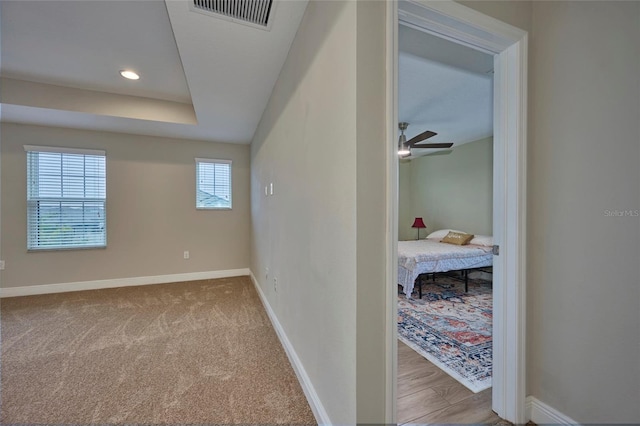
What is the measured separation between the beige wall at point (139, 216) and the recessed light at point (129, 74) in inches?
55.8

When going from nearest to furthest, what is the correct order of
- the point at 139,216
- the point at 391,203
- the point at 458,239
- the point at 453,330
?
the point at 391,203
the point at 453,330
the point at 139,216
the point at 458,239

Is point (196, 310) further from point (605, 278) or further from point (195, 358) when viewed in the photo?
point (605, 278)

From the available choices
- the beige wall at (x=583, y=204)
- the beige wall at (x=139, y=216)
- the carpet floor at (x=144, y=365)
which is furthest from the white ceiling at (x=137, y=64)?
the carpet floor at (x=144, y=365)

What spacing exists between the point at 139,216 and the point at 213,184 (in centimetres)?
119

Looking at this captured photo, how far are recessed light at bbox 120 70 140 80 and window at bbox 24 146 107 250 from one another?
63.0 inches

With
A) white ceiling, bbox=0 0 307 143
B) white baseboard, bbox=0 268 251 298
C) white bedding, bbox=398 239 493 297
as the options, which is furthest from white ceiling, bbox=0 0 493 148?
white baseboard, bbox=0 268 251 298

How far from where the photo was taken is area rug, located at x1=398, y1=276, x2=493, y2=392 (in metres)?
1.88

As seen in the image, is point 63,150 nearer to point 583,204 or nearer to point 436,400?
point 436,400

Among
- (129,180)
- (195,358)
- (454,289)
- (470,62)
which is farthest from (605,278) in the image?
(129,180)

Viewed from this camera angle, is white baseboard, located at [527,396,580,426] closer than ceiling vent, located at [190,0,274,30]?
Yes

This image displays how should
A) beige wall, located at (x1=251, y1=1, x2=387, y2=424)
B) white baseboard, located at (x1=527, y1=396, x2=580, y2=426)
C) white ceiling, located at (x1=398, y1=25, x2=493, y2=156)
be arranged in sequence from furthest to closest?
1. white ceiling, located at (x1=398, y1=25, x2=493, y2=156)
2. white baseboard, located at (x1=527, y1=396, x2=580, y2=426)
3. beige wall, located at (x1=251, y1=1, x2=387, y2=424)

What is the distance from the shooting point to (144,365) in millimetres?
1929

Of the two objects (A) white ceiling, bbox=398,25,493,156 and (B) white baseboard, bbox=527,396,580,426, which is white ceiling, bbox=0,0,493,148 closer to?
(A) white ceiling, bbox=398,25,493,156

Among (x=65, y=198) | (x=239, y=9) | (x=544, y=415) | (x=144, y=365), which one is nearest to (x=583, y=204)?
(x=544, y=415)
